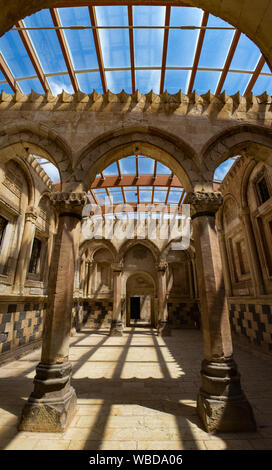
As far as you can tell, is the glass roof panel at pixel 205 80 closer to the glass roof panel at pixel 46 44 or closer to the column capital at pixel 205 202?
the glass roof panel at pixel 46 44

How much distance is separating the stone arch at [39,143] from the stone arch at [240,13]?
9.58ft

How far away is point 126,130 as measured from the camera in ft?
15.9

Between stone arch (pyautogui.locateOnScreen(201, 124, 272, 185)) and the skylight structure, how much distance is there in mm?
3311

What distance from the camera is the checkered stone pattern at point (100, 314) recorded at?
547 inches

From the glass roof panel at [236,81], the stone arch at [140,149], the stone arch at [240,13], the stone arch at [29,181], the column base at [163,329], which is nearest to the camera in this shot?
the stone arch at [240,13]

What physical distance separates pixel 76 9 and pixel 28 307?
9.08 meters

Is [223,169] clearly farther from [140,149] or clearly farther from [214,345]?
[214,345]

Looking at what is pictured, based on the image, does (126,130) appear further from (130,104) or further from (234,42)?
(234,42)

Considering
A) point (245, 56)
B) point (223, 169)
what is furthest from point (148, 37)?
point (223, 169)

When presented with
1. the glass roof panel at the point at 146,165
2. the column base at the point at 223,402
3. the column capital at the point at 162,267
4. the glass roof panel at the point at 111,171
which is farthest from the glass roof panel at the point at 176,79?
the column capital at the point at 162,267

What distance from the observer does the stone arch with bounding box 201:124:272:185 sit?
468cm

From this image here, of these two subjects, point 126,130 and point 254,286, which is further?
point 254,286

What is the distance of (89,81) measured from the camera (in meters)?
7.46
